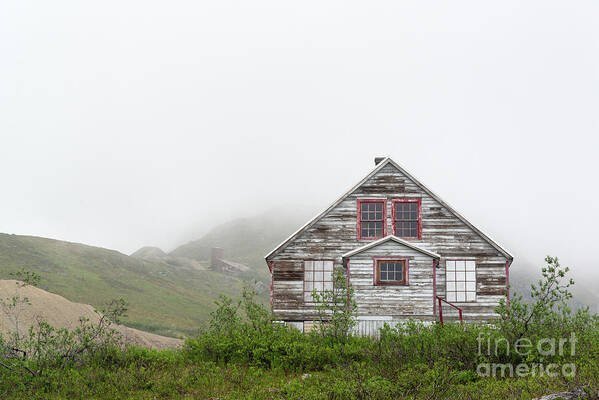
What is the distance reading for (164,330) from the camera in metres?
48.7

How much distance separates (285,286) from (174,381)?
37.9 ft

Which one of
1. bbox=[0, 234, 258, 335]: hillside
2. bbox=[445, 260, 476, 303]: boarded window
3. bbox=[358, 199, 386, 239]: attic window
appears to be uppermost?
bbox=[358, 199, 386, 239]: attic window

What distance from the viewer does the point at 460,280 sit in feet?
69.5

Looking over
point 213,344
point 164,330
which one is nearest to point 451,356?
point 213,344

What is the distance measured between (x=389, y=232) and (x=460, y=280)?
374 cm

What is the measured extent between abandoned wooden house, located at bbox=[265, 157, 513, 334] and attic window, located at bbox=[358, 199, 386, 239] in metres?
0.05

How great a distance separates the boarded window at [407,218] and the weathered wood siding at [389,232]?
24 centimetres

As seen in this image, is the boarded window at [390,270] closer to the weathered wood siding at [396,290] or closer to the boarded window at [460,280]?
the weathered wood siding at [396,290]

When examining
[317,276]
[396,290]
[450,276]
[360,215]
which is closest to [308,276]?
[317,276]

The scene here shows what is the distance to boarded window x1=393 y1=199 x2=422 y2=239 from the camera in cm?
2202

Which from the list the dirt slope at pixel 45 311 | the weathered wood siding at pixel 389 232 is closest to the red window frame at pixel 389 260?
the weathered wood siding at pixel 389 232

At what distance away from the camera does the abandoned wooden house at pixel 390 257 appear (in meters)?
19.7

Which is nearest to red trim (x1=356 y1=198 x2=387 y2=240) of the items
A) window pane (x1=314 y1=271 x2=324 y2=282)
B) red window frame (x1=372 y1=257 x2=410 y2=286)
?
red window frame (x1=372 y1=257 x2=410 y2=286)

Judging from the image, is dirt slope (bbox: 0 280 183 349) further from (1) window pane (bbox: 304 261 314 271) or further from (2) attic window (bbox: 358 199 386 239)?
(2) attic window (bbox: 358 199 386 239)
